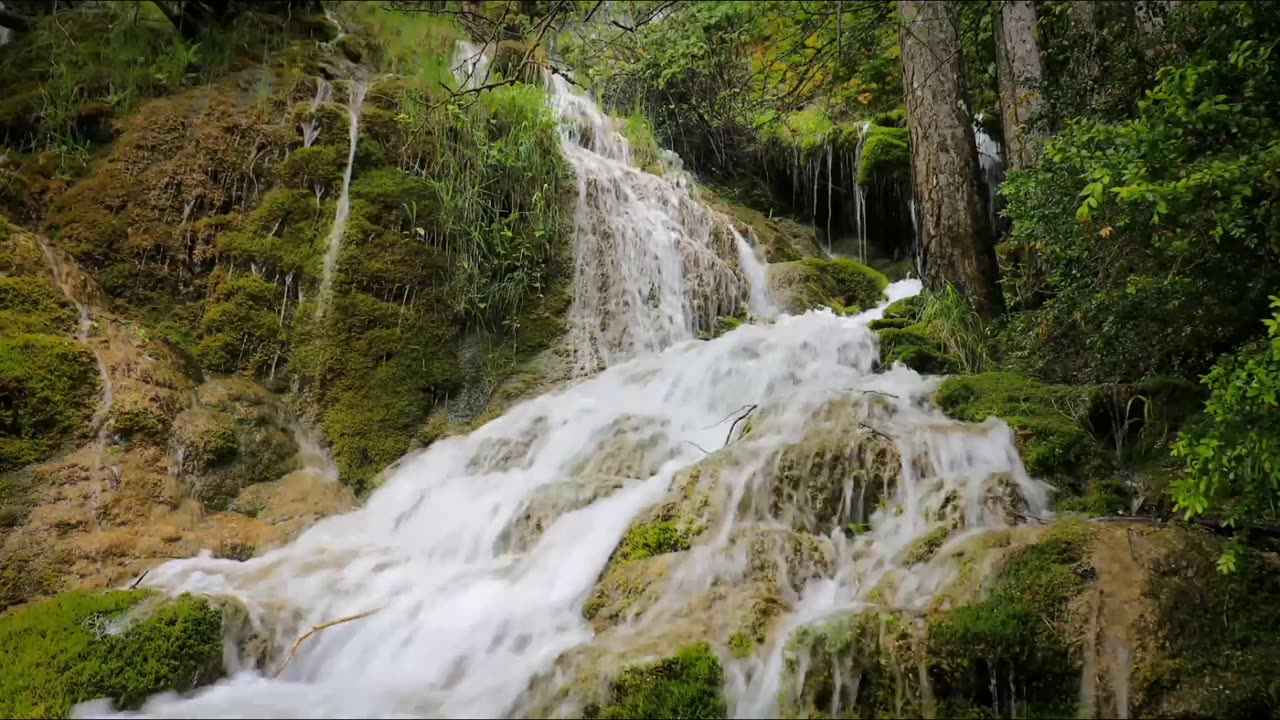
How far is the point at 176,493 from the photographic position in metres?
4.73

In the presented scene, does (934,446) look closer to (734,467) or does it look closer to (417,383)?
(734,467)

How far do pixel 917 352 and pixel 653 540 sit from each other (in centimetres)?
298

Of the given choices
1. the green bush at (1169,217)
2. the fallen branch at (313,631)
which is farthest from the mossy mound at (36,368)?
the green bush at (1169,217)

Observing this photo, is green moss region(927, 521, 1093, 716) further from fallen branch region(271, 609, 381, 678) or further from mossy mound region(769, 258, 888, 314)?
mossy mound region(769, 258, 888, 314)

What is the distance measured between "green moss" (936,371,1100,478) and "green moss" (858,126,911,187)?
6490mm

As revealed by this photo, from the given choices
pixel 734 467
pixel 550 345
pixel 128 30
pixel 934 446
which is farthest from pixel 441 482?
pixel 128 30

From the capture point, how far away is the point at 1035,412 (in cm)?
444

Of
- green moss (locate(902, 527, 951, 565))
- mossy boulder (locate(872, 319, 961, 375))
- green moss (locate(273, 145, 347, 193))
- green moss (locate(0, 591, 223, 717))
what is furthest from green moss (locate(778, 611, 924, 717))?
green moss (locate(273, 145, 347, 193))

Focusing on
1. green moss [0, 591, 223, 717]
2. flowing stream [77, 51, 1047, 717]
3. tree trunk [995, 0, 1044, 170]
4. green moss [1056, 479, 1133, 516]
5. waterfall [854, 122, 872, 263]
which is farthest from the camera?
waterfall [854, 122, 872, 263]

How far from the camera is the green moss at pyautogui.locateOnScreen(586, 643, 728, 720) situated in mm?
2693

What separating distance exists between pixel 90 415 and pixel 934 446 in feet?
16.1

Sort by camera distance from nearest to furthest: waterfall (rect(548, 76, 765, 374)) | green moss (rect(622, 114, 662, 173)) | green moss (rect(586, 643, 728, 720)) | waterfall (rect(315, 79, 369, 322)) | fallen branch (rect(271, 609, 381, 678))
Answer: green moss (rect(586, 643, 728, 720)) < fallen branch (rect(271, 609, 381, 678)) < waterfall (rect(315, 79, 369, 322)) < waterfall (rect(548, 76, 765, 374)) < green moss (rect(622, 114, 662, 173))

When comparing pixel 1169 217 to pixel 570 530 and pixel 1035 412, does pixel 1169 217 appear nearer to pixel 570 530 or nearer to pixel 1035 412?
pixel 1035 412

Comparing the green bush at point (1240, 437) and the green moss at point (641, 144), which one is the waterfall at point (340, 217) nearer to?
the green moss at point (641, 144)
